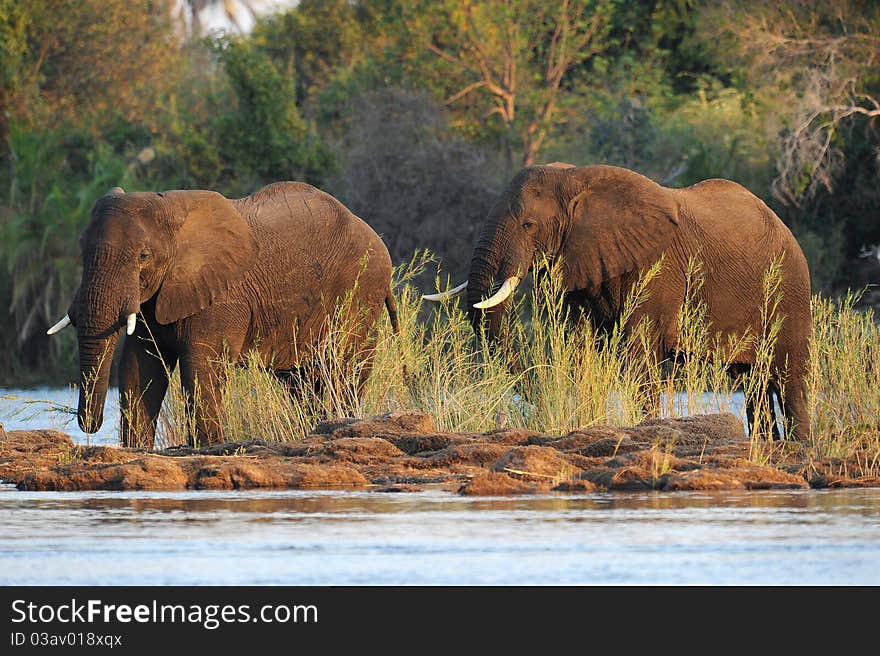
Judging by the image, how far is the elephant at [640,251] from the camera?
1577 cm

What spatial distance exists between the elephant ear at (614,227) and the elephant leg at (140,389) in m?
3.27

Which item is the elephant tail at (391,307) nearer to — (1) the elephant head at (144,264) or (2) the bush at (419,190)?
(1) the elephant head at (144,264)

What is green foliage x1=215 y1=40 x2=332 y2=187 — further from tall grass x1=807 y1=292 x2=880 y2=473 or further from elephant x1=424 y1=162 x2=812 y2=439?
tall grass x1=807 y1=292 x2=880 y2=473

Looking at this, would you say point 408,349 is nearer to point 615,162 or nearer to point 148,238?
point 148,238

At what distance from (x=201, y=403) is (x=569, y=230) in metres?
3.23

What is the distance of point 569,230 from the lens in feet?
52.7

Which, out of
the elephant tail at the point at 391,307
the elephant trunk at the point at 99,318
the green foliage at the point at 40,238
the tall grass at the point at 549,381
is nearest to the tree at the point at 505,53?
the green foliage at the point at 40,238

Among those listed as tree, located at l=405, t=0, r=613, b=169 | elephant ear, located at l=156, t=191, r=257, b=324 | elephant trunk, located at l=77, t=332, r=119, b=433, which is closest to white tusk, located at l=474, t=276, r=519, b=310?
elephant ear, located at l=156, t=191, r=257, b=324

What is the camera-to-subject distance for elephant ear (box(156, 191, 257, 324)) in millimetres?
15250

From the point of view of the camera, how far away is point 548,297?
14773 mm

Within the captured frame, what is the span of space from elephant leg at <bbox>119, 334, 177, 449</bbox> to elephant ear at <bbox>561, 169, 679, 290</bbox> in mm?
3266

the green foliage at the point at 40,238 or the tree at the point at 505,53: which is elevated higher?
the tree at the point at 505,53
